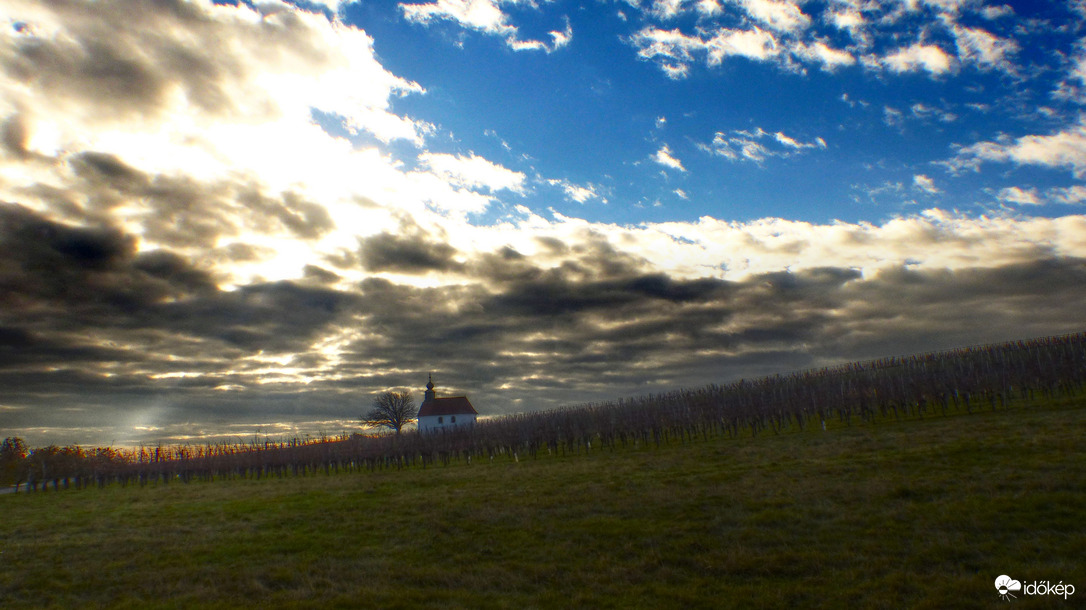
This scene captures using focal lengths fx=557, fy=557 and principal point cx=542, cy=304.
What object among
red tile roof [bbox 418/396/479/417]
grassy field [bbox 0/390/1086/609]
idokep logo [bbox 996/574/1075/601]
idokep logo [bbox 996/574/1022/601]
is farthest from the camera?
red tile roof [bbox 418/396/479/417]

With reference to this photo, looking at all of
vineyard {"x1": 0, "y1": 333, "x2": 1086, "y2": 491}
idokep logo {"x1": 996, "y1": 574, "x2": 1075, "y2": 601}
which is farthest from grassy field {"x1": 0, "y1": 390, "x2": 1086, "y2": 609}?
vineyard {"x1": 0, "y1": 333, "x2": 1086, "y2": 491}

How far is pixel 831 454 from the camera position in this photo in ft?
97.8

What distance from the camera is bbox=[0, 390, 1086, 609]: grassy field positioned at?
39.1ft

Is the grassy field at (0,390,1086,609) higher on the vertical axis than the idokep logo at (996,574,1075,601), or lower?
lower

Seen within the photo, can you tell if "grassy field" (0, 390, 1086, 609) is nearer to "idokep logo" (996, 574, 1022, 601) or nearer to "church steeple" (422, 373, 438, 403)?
"idokep logo" (996, 574, 1022, 601)

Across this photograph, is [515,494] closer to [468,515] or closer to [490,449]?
[468,515]

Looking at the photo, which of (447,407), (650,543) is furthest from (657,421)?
(447,407)

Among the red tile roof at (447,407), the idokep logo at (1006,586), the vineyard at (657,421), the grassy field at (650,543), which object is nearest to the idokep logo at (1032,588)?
the idokep logo at (1006,586)

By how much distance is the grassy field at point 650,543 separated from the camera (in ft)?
39.1

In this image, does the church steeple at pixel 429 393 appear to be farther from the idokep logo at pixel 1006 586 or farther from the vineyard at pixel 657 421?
the idokep logo at pixel 1006 586

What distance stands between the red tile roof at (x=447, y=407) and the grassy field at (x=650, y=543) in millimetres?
87381

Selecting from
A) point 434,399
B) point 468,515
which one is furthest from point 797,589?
point 434,399

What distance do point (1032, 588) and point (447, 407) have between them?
112350mm

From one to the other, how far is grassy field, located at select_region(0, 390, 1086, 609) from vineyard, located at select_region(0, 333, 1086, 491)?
98.1ft
